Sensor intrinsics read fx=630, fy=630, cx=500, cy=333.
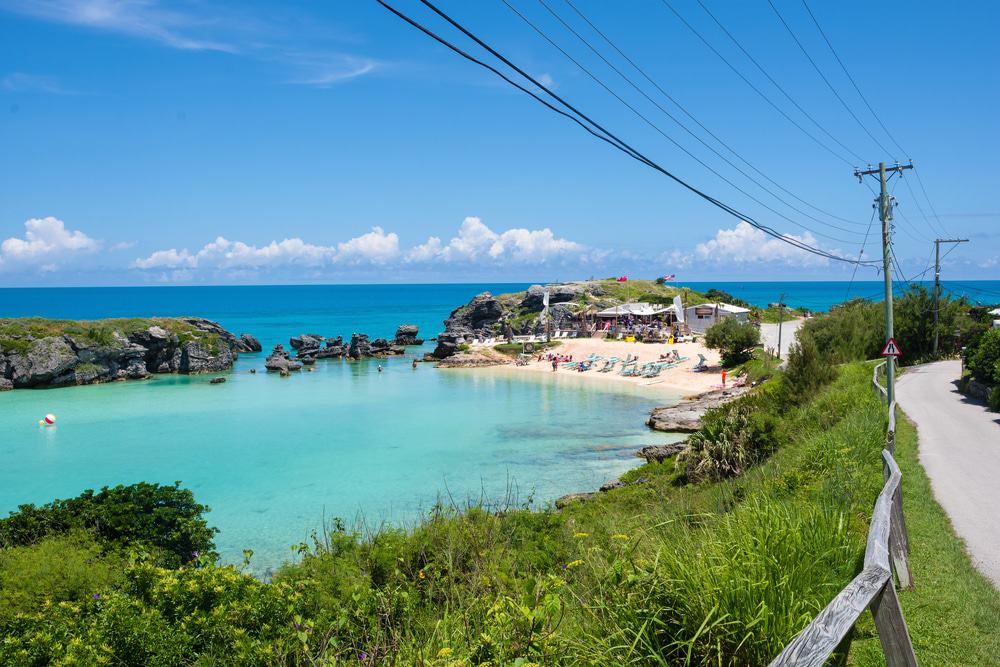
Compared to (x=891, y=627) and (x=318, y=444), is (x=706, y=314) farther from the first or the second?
(x=891, y=627)

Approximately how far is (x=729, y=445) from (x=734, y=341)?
30601mm

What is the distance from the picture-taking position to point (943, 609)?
5887mm

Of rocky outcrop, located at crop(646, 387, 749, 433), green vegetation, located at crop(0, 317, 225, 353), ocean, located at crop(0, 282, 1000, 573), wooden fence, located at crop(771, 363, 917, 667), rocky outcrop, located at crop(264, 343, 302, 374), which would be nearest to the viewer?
wooden fence, located at crop(771, 363, 917, 667)

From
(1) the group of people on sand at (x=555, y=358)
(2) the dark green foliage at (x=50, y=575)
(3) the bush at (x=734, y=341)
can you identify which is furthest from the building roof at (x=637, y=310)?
(2) the dark green foliage at (x=50, y=575)

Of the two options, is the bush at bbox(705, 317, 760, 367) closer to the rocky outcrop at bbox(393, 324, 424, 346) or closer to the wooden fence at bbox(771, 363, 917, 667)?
the wooden fence at bbox(771, 363, 917, 667)

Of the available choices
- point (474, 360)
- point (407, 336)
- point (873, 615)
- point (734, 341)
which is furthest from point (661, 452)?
point (407, 336)

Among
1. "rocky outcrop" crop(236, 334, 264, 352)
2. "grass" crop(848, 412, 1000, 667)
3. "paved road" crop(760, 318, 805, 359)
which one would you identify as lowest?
"rocky outcrop" crop(236, 334, 264, 352)

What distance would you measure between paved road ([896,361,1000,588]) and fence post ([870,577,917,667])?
4194 millimetres

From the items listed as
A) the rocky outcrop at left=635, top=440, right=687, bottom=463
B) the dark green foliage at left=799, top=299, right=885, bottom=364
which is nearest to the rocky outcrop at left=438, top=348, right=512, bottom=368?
the dark green foliage at left=799, top=299, right=885, bottom=364

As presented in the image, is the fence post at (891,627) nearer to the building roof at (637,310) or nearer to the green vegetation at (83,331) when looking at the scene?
the building roof at (637,310)

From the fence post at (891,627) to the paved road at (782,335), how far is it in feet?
140

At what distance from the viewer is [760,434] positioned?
17.6m

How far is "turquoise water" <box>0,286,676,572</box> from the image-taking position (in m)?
21.6

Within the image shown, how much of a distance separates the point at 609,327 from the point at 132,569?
2490 inches
